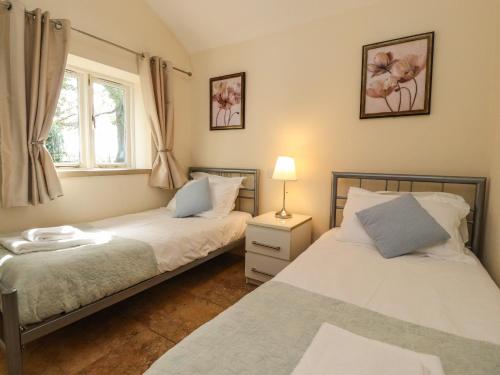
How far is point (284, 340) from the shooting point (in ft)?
2.81

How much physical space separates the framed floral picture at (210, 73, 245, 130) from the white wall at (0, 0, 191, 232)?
43 cm

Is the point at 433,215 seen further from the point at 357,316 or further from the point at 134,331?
the point at 134,331

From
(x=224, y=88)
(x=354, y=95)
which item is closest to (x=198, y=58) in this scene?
(x=224, y=88)

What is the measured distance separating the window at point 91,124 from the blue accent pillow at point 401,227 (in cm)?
260

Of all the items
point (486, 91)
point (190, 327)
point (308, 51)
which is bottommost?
point (190, 327)

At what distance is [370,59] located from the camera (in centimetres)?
228

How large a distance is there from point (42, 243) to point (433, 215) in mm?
2431

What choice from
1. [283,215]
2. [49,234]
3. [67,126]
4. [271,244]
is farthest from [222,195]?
[67,126]

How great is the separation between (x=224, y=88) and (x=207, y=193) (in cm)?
125

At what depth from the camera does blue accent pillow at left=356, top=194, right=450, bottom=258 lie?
1.64 metres

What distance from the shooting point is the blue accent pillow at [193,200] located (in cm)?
270

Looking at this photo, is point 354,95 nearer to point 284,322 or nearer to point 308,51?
point 308,51

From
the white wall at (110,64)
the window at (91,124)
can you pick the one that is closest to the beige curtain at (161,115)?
the white wall at (110,64)

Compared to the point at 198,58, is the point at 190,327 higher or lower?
lower
